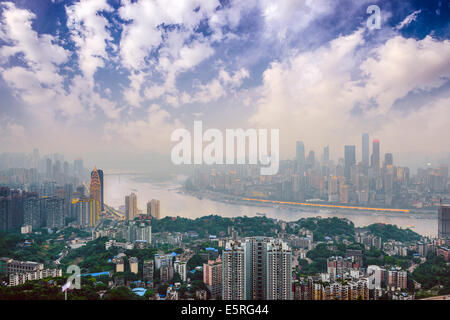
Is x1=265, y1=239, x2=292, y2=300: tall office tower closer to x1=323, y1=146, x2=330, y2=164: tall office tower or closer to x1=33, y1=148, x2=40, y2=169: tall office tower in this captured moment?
x1=323, y1=146, x2=330, y2=164: tall office tower

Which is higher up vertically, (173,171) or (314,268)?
(173,171)

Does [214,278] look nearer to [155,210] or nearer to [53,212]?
[155,210]

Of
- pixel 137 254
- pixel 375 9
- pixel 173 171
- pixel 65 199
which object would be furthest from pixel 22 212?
pixel 375 9

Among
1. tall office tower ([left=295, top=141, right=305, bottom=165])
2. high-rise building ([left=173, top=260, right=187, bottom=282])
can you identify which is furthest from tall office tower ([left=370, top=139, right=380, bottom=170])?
high-rise building ([left=173, top=260, right=187, bottom=282])

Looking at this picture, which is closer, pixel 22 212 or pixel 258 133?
pixel 258 133

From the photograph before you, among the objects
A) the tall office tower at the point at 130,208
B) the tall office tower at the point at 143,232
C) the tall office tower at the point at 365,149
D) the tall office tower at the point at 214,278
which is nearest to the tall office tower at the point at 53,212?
the tall office tower at the point at 130,208
